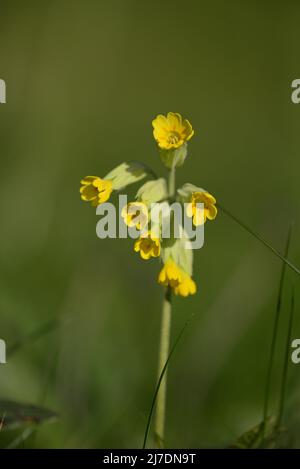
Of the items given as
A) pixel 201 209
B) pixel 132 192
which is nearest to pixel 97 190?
pixel 201 209

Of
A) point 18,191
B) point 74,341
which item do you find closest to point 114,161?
point 18,191

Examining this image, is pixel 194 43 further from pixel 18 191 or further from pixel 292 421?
pixel 292 421

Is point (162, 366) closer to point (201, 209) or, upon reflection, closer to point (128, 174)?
point (201, 209)

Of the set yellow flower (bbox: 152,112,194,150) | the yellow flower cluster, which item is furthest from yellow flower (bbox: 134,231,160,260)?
yellow flower (bbox: 152,112,194,150)

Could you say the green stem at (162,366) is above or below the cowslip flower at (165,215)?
below

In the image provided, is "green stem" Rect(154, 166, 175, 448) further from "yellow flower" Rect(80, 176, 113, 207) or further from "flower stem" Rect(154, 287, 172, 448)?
"yellow flower" Rect(80, 176, 113, 207)

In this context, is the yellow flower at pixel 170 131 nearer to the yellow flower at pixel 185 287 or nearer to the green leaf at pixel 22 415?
the yellow flower at pixel 185 287

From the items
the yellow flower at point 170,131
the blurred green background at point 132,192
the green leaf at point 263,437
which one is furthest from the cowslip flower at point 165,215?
the blurred green background at point 132,192
